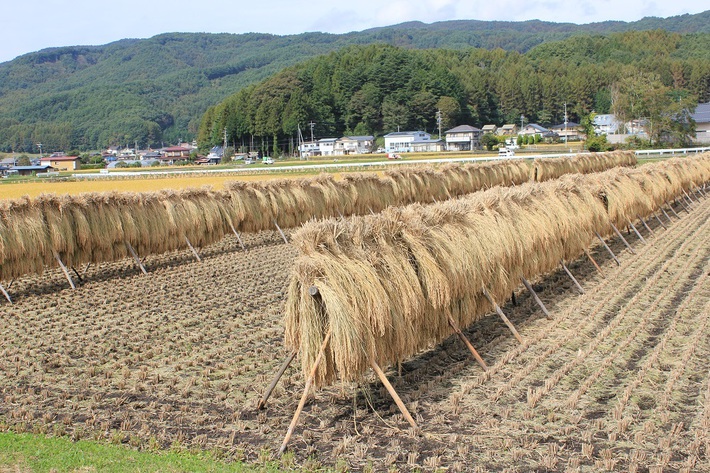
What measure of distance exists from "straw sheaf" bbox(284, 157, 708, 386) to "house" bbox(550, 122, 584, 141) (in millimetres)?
121877

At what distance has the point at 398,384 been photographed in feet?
29.3

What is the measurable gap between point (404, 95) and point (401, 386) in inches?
5660

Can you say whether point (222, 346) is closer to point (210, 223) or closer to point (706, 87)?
point (210, 223)

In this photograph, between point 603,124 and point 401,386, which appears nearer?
point 401,386

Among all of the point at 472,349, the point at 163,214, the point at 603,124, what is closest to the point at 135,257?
the point at 163,214

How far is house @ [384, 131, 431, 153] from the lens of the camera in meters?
121

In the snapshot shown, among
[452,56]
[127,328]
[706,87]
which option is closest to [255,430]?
[127,328]

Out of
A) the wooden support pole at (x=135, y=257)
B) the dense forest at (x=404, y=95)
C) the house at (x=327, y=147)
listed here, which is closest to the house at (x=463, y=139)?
the dense forest at (x=404, y=95)

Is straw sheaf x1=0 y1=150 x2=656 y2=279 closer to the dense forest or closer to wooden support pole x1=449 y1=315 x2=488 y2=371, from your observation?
wooden support pole x1=449 y1=315 x2=488 y2=371

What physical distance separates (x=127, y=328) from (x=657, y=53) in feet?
678

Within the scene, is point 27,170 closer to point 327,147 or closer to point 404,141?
point 327,147

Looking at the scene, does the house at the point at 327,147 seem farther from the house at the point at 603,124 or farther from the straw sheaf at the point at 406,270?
the straw sheaf at the point at 406,270

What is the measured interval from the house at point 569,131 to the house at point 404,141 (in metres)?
27.9

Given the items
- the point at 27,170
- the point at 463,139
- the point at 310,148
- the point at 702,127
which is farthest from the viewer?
the point at 310,148
